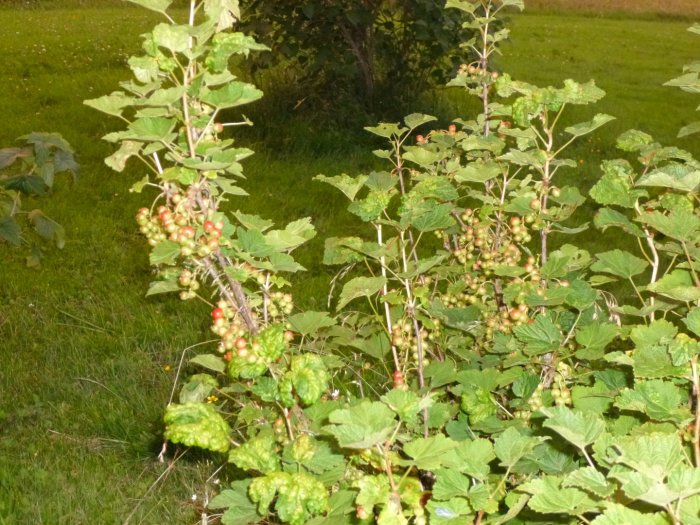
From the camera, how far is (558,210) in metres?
2.39

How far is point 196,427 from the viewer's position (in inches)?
61.1

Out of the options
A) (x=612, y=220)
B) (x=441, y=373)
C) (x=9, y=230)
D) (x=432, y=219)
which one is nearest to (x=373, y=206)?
(x=432, y=219)

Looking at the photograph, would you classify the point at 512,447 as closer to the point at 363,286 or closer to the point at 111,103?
the point at 363,286

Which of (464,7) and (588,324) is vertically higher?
(464,7)

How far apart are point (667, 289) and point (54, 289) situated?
11.6ft

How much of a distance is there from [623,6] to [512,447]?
21.8 m

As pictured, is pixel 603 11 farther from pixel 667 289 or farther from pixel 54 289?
pixel 667 289

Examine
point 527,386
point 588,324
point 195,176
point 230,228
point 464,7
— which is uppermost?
point 464,7

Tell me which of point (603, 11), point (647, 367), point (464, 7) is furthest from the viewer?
point (603, 11)

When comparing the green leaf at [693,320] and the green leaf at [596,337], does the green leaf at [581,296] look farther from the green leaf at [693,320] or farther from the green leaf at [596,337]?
the green leaf at [693,320]

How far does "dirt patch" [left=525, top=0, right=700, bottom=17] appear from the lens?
68.3 feet

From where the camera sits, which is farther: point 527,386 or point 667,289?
point 527,386

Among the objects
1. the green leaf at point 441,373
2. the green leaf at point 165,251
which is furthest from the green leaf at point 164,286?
the green leaf at point 441,373

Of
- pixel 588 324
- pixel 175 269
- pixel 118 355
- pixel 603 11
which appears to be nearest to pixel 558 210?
pixel 588 324
